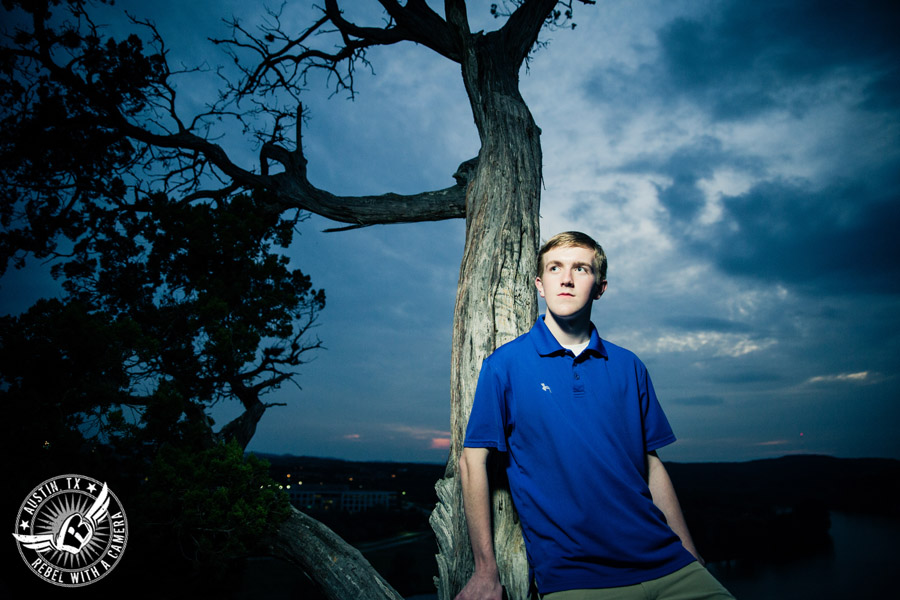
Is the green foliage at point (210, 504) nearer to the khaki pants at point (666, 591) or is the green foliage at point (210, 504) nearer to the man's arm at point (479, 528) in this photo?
the man's arm at point (479, 528)

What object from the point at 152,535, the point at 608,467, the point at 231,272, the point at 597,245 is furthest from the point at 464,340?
the point at 231,272

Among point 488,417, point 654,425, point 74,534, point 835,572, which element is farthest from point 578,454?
point 835,572

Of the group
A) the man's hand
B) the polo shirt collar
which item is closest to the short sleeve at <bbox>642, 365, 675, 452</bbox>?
the polo shirt collar

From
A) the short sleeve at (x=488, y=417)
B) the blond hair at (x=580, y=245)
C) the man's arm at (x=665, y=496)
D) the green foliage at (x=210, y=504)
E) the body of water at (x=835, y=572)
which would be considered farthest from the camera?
the body of water at (x=835, y=572)

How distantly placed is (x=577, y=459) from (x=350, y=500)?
56.2 feet

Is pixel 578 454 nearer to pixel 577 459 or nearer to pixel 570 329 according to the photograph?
pixel 577 459

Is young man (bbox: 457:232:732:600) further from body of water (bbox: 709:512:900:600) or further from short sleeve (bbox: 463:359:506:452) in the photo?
body of water (bbox: 709:512:900:600)

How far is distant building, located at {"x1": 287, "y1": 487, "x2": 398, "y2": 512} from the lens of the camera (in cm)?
1362

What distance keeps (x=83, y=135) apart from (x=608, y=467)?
21.8 ft

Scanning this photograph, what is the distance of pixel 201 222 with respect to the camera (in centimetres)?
508

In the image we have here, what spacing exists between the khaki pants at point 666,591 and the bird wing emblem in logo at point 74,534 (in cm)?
356

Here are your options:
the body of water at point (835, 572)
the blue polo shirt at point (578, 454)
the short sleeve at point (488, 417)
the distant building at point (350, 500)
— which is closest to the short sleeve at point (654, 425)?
the blue polo shirt at point (578, 454)

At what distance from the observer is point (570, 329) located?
1.71m

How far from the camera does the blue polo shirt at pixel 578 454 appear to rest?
1383mm
